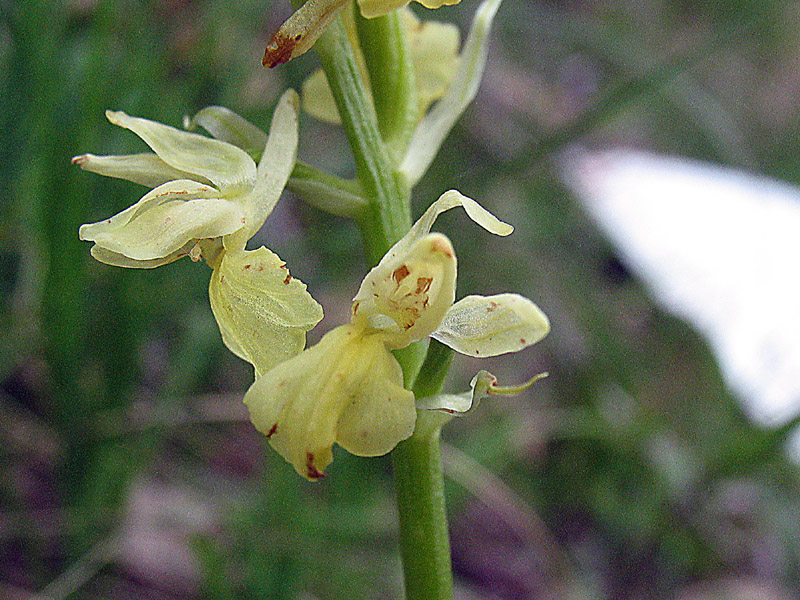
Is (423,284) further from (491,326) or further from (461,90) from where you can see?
(461,90)

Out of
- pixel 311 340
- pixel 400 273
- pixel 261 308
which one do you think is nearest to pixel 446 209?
pixel 400 273

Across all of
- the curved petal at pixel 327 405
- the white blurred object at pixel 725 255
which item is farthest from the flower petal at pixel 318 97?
the white blurred object at pixel 725 255

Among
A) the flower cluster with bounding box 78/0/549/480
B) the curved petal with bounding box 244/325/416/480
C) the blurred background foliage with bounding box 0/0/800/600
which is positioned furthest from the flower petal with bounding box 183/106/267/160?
the blurred background foliage with bounding box 0/0/800/600

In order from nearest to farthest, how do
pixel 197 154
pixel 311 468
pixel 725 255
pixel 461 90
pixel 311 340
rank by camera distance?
pixel 311 468 → pixel 197 154 → pixel 461 90 → pixel 311 340 → pixel 725 255

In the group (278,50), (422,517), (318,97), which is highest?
(278,50)

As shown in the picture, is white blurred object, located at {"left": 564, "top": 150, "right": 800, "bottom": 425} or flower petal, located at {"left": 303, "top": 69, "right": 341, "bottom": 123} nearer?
flower petal, located at {"left": 303, "top": 69, "right": 341, "bottom": 123}

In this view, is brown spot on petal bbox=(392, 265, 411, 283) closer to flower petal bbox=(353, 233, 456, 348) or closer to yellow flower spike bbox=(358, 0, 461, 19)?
flower petal bbox=(353, 233, 456, 348)
